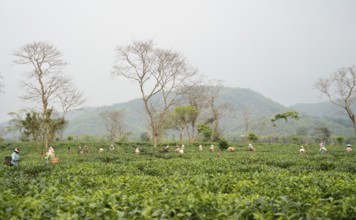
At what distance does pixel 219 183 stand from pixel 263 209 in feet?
11.1

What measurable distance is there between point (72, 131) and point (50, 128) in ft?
595

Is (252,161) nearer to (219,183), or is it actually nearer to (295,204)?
(219,183)

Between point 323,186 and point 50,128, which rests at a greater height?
point 50,128

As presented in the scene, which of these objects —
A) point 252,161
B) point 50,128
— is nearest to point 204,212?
point 252,161

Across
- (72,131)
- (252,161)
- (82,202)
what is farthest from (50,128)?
(72,131)

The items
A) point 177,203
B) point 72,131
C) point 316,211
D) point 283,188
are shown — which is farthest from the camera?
point 72,131

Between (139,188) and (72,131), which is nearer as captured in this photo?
(139,188)

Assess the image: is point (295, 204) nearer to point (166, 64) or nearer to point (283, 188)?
point (283, 188)

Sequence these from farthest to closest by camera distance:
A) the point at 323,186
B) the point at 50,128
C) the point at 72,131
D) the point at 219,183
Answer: the point at 72,131 → the point at 50,128 → the point at 219,183 → the point at 323,186

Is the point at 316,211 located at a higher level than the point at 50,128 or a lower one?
lower

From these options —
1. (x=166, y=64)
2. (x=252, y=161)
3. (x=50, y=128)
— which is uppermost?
(x=166, y=64)

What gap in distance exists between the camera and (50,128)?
88.9 feet

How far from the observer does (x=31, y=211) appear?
5.52 metres

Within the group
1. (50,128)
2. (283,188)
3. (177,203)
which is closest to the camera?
(177,203)
